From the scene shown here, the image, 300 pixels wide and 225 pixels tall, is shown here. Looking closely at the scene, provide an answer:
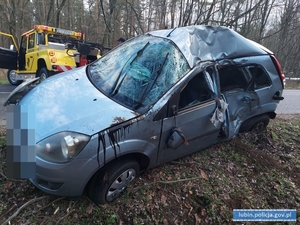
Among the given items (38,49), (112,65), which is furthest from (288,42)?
(112,65)

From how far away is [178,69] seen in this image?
2807 millimetres

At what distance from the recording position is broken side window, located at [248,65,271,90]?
11.8 ft

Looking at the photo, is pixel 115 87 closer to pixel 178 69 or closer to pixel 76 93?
pixel 76 93

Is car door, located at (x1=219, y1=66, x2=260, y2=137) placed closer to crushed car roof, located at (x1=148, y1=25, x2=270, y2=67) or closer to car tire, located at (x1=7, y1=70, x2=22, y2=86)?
crushed car roof, located at (x1=148, y1=25, x2=270, y2=67)

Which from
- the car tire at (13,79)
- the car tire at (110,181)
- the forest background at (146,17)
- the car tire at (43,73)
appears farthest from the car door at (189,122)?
the forest background at (146,17)

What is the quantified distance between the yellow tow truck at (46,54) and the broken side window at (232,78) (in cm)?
428

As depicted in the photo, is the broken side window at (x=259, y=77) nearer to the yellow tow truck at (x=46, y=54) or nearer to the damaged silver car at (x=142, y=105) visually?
the damaged silver car at (x=142, y=105)

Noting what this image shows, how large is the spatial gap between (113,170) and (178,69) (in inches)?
55.6

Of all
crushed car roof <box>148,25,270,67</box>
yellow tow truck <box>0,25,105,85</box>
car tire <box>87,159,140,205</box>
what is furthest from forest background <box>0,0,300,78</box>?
car tire <box>87,159,140,205</box>

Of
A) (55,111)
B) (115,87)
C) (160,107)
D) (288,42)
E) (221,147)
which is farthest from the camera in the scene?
(288,42)

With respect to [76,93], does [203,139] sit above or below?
below

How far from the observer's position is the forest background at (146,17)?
14719 millimetres

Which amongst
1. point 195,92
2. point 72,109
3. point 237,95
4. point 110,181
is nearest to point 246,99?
point 237,95

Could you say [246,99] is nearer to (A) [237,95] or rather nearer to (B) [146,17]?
(A) [237,95]
